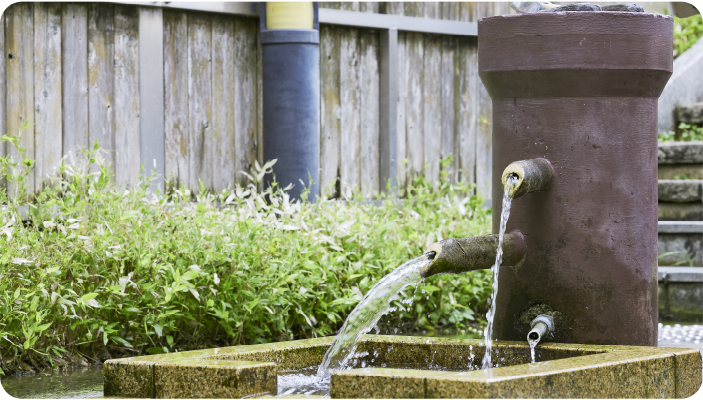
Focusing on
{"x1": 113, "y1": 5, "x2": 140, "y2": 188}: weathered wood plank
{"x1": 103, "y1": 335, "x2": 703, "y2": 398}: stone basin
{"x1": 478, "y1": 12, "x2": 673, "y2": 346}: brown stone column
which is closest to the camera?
{"x1": 103, "y1": 335, "x2": 703, "y2": 398}: stone basin

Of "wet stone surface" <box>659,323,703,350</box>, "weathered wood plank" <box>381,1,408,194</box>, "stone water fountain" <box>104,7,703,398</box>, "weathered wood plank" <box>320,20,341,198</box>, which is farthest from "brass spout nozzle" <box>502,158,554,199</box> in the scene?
"weathered wood plank" <box>381,1,408,194</box>

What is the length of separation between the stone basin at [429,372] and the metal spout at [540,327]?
33mm

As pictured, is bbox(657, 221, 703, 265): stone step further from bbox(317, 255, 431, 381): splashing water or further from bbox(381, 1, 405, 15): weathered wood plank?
bbox(317, 255, 431, 381): splashing water

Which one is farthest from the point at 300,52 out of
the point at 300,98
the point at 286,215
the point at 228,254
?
the point at 228,254

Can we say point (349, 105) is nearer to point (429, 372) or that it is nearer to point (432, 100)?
point (432, 100)

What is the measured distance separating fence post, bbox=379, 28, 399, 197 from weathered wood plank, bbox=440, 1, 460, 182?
0.55 metres

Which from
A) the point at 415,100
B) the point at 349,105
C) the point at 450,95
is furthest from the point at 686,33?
the point at 349,105

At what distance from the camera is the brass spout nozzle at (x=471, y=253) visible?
8.66 ft

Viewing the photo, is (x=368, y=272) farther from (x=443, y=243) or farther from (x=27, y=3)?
(x=27, y=3)

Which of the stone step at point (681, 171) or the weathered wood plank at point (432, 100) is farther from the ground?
the weathered wood plank at point (432, 100)

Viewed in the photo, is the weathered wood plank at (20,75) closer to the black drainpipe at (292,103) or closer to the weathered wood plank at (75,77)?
the weathered wood plank at (75,77)

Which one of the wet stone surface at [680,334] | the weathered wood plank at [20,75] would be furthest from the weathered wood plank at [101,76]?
the wet stone surface at [680,334]

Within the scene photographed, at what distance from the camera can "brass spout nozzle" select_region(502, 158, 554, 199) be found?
2.66 metres

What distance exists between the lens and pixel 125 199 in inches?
152
